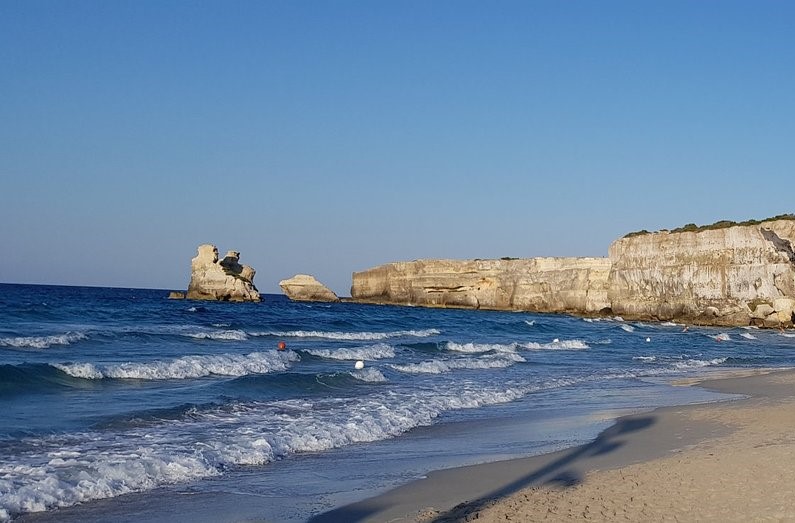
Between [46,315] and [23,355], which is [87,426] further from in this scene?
[46,315]

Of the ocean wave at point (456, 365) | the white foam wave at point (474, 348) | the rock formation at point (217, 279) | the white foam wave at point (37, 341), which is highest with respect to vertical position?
the rock formation at point (217, 279)

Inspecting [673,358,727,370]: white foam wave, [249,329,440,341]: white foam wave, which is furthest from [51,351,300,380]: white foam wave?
[673,358,727,370]: white foam wave

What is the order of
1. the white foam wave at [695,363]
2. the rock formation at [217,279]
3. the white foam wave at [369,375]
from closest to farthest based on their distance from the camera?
the white foam wave at [369,375] < the white foam wave at [695,363] < the rock formation at [217,279]

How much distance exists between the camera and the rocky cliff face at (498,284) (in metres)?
71.1

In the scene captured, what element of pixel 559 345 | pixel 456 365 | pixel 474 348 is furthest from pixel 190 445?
pixel 559 345

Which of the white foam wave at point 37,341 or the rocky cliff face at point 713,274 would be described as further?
the rocky cliff face at point 713,274

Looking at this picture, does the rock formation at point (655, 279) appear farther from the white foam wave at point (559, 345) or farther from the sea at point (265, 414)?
the sea at point (265, 414)

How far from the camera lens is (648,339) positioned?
38.5 meters

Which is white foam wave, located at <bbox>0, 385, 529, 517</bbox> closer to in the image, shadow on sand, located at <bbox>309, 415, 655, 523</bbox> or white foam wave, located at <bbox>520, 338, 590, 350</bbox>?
shadow on sand, located at <bbox>309, 415, 655, 523</bbox>

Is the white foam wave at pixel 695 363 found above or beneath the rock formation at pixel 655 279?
beneath

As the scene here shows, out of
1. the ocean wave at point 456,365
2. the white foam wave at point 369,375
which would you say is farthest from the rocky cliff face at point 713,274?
the white foam wave at point 369,375

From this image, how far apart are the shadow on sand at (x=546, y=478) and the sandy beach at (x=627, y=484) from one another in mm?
11

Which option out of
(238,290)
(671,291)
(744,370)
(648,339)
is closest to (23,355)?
(744,370)

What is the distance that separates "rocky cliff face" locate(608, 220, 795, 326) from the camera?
5303cm
